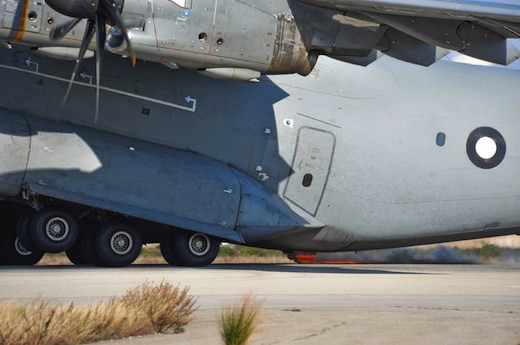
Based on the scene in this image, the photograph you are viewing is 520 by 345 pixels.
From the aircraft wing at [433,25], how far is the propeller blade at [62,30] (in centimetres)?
441

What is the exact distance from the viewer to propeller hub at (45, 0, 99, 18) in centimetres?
1627

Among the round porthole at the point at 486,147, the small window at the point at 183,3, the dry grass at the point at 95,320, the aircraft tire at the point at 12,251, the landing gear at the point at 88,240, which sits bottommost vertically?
the aircraft tire at the point at 12,251

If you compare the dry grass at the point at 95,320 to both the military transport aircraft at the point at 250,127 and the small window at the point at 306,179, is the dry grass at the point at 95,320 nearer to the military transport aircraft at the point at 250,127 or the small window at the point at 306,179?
the military transport aircraft at the point at 250,127

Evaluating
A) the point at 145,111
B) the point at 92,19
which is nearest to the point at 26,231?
the point at 145,111

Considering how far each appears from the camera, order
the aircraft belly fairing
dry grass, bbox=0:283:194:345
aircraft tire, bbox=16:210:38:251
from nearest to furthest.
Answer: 1. dry grass, bbox=0:283:194:345
2. the aircraft belly fairing
3. aircraft tire, bbox=16:210:38:251

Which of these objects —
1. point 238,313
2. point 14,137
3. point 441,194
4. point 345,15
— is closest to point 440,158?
point 441,194

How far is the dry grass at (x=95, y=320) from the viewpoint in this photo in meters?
8.81

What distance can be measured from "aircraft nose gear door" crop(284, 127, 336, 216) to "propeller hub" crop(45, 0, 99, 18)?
6.75m

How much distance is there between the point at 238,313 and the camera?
909cm

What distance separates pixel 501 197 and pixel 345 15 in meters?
7.81

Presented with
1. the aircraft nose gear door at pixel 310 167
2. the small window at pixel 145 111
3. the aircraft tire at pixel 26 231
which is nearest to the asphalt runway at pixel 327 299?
the aircraft tire at pixel 26 231

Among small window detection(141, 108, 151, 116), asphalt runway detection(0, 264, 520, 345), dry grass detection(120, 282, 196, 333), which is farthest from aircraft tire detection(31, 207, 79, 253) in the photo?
dry grass detection(120, 282, 196, 333)

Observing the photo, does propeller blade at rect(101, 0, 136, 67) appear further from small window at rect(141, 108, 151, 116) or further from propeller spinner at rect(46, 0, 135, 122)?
small window at rect(141, 108, 151, 116)

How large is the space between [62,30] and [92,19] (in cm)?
67
